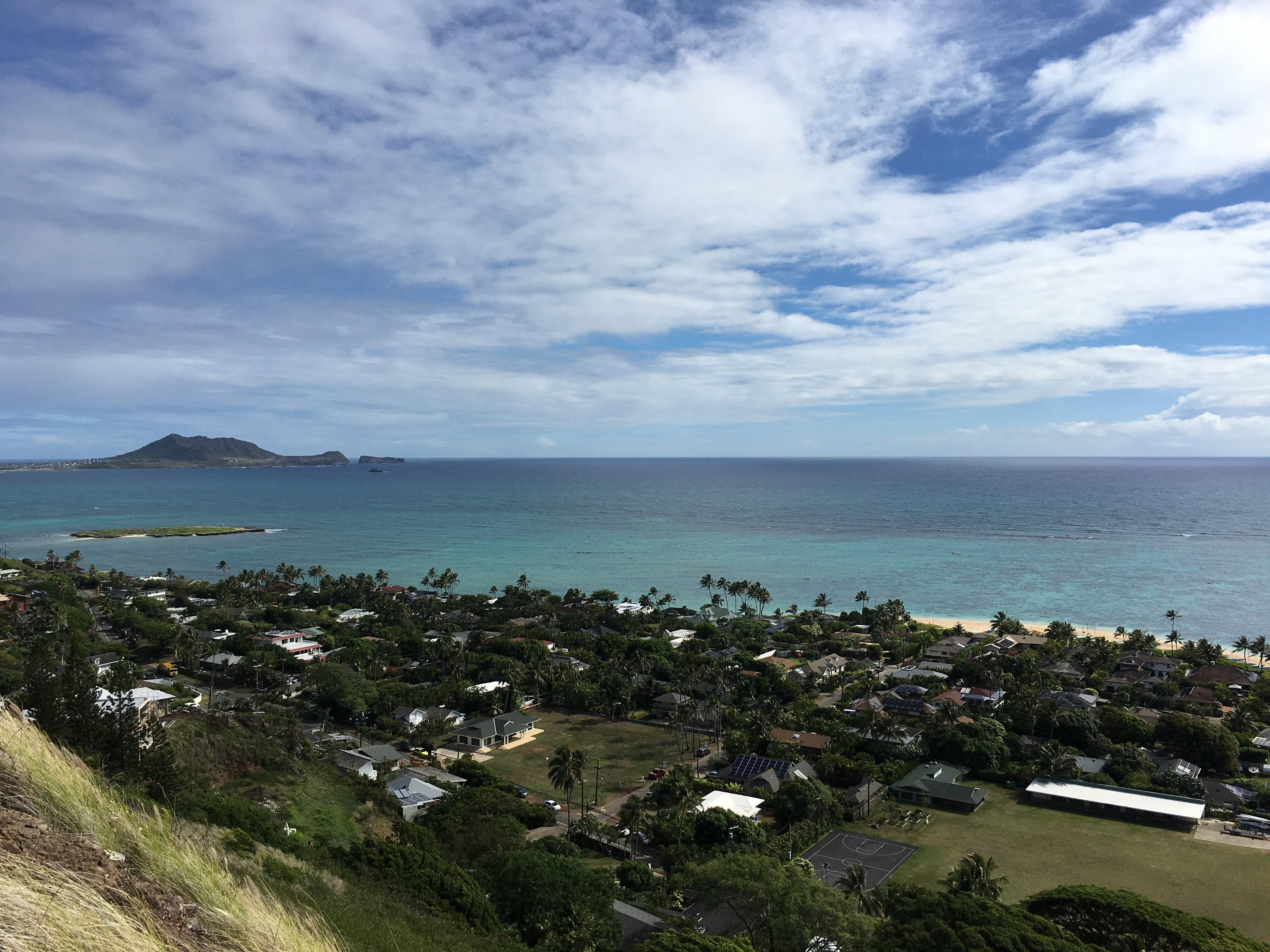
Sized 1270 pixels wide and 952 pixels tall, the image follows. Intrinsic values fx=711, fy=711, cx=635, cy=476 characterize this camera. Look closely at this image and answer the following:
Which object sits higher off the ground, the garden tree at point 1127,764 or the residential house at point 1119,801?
the garden tree at point 1127,764

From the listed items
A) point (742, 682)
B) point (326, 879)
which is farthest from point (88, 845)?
point (742, 682)

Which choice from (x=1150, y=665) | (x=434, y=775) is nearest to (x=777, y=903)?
(x=434, y=775)

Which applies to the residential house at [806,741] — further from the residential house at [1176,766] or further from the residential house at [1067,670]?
the residential house at [1067,670]

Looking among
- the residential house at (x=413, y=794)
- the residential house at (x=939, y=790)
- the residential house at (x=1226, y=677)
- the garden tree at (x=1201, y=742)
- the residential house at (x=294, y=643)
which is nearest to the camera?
the residential house at (x=413, y=794)

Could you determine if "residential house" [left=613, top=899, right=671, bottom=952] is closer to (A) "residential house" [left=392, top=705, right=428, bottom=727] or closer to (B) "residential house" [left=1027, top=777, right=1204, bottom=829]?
(B) "residential house" [left=1027, top=777, right=1204, bottom=829]

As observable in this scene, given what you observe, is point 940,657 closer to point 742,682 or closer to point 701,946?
point 742,682

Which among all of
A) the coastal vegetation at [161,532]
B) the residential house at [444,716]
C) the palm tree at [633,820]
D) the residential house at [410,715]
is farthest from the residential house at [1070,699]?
the coastal vegetation at [161,532]

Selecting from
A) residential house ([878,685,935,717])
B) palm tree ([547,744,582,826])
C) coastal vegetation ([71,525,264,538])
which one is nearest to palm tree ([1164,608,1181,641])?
residential house ([878,685,935,717])
